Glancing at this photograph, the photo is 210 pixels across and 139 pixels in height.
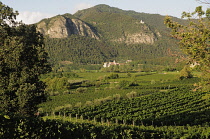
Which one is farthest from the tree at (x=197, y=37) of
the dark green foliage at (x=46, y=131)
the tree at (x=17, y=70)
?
the tree at (x=17, y=70)

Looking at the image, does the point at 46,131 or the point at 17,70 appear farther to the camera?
the point at 17,70

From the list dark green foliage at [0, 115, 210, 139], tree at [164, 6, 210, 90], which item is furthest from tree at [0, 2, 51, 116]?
tree at [164, 6, 210, 90]

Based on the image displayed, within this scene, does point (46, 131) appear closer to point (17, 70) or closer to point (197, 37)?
point (17, 70)

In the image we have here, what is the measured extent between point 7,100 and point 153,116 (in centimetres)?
2504

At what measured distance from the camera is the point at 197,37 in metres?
11.3

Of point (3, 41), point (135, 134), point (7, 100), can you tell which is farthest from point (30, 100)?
point (135, 134)

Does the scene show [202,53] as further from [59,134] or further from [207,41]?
[59,134]

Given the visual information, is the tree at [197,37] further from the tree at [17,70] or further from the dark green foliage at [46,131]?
the tree at [17,70]

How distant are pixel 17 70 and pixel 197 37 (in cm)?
1327

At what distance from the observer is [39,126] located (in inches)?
480

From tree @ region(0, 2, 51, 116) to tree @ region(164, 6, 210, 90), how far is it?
36.9 feet

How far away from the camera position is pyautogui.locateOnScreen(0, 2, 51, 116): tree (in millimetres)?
17156

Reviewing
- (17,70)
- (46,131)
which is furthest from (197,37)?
(17,70)

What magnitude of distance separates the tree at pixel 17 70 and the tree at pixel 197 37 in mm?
11260
